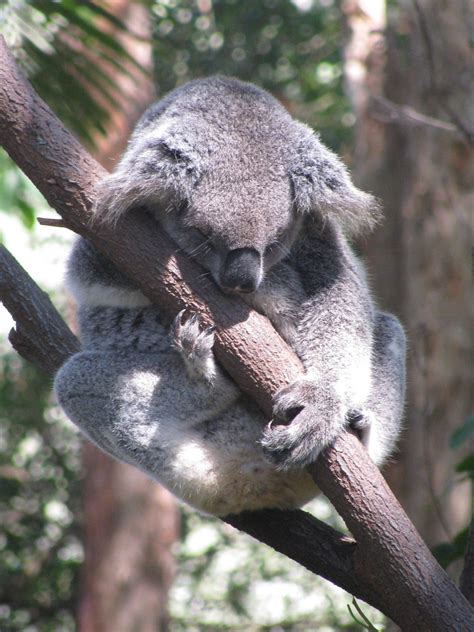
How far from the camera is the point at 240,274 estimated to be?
2430 millimetres

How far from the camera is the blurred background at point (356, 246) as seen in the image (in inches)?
175

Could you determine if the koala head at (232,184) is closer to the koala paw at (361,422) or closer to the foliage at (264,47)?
the koala paw at (361,422)

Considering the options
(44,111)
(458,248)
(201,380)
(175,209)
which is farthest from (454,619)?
(458,248)

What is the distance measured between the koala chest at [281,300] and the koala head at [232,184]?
0.06 metres

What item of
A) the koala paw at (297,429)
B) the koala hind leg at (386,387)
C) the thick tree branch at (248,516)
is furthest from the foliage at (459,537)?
the koala paw at (297,429)

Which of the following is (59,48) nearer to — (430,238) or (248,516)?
(248,516)

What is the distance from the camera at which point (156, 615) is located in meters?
7.54

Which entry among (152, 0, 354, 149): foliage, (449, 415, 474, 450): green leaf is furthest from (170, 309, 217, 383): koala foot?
(152, 0, 354, 149): foliage

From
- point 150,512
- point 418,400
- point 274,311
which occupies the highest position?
point 274,311

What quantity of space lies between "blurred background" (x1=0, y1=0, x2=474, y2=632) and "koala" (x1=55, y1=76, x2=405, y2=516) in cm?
70

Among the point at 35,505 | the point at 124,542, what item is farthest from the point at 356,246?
the point at 35,505

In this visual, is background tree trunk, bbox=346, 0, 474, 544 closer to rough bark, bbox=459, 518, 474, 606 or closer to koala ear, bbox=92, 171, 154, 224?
rough bark, bbox=459, 518, 474, 606

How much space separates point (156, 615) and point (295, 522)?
522 centimetres

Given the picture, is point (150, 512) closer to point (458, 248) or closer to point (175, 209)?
point (458, 248)
